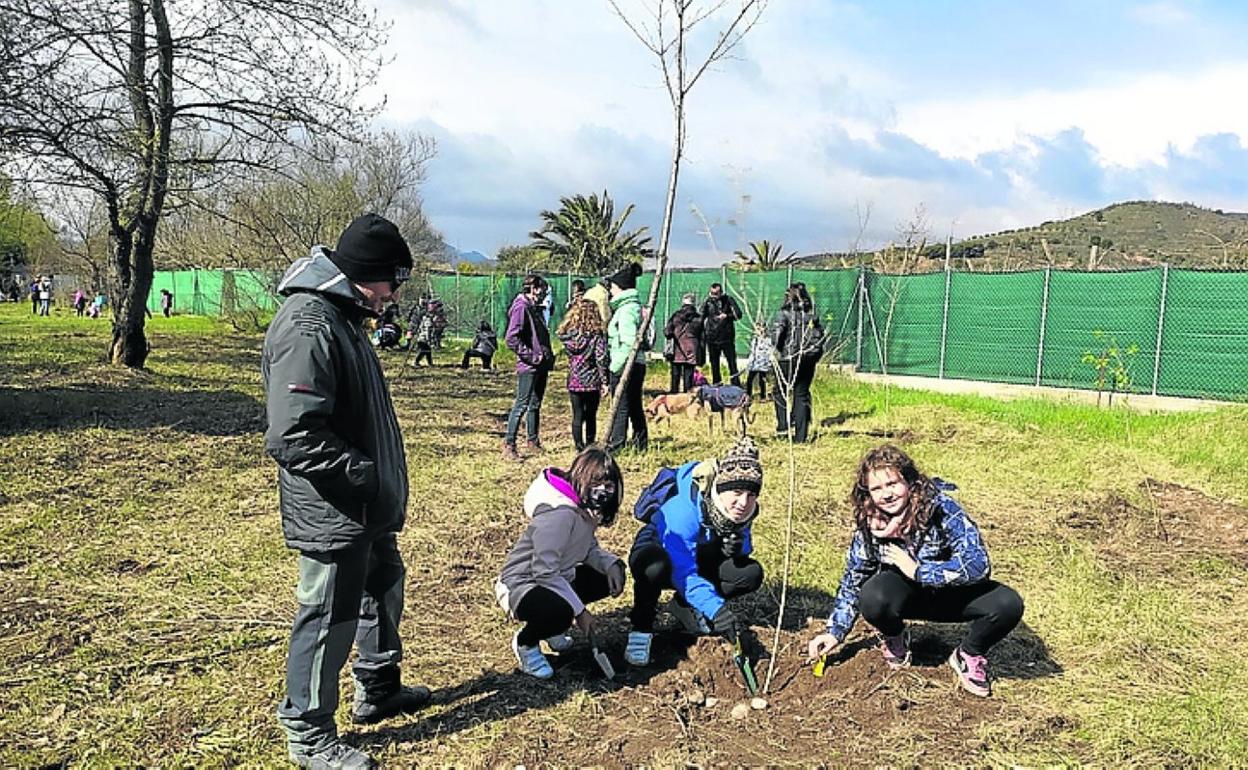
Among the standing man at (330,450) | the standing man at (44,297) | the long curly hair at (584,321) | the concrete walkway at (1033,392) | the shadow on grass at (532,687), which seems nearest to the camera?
the standing man at (330,450)

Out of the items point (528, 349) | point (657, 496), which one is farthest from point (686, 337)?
point (657, 496)

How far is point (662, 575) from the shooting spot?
3.78m

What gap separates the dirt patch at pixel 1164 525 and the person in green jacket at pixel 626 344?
11.5ft

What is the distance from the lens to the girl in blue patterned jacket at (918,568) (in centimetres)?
349

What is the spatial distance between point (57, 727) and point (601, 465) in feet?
7.02

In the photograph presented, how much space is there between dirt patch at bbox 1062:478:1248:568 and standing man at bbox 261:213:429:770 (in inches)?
186

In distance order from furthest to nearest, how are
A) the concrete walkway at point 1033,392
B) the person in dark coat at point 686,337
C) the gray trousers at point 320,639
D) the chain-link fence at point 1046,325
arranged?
1. the chain-link fence at point 1046,325
2. the concrete walkway at point 1033,392
3. the person in dark coat at point 686,337
4. the gray trousers at point 320,639

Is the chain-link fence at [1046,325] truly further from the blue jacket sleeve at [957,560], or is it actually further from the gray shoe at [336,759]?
the gray shoe at [336,759]

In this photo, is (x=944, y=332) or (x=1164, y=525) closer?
(x=1164, y=525)

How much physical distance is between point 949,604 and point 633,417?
15.3 ft

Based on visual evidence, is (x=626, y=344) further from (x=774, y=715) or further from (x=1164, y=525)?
(x=774, y=715)

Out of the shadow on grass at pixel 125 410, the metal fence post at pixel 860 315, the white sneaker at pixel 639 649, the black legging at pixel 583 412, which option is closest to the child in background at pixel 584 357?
the black legging at pixel 583 412

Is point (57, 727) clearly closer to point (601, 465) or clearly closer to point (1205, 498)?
point (601, 465)

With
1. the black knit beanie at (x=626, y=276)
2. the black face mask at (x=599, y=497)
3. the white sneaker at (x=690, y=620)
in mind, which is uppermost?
the black knit beanie at (x=626, y=276)
